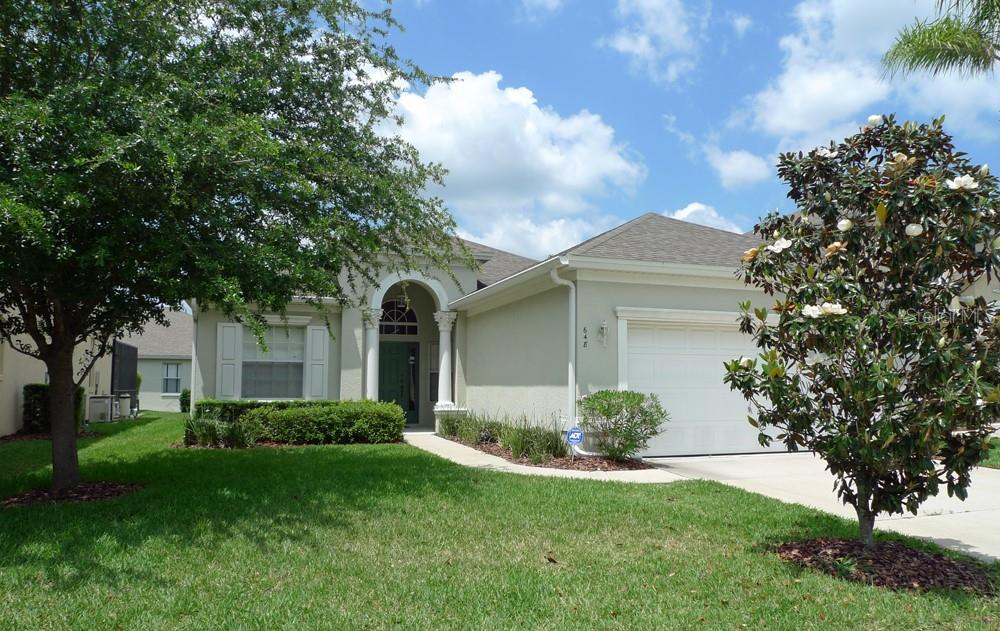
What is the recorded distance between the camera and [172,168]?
6129 millimetres

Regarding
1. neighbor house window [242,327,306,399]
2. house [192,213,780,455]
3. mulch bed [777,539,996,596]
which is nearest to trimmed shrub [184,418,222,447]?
house [192,213,780,455]

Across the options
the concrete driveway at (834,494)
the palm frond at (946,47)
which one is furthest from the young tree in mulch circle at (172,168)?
the palm frond at (946,47)

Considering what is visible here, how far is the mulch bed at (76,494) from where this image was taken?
7.79m

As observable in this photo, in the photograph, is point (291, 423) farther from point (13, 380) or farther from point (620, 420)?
point (13, 380)

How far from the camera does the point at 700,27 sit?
11344mm

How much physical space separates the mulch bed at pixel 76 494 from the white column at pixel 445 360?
27.7 ft

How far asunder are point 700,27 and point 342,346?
9886 millimetres

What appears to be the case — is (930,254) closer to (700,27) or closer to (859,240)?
(859,240)

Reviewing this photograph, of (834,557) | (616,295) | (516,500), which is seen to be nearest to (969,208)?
(834,557)

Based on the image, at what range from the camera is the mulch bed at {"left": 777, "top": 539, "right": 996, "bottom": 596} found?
16.4ft

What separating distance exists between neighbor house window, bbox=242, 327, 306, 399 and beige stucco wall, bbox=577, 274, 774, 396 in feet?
24.8

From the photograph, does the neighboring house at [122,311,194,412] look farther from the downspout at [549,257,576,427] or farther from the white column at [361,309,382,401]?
the downspout at [549,257,576,427]

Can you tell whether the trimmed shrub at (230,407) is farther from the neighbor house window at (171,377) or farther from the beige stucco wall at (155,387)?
the neighbor house window at (171,377)

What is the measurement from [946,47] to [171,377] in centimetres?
3153
